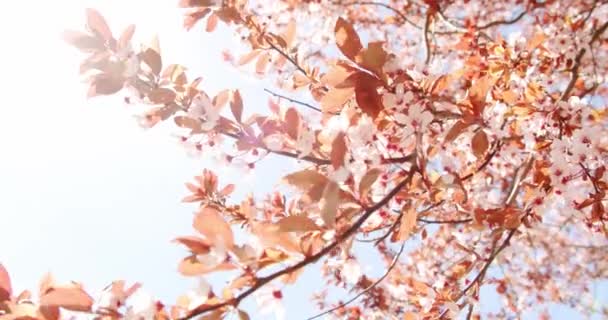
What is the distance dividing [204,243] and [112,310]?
22 centimetres

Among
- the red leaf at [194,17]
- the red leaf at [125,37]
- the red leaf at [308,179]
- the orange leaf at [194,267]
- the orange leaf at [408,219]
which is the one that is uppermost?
the red leaf at [194,17]

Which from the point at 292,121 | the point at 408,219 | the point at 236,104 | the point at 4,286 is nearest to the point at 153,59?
the point at 236,104

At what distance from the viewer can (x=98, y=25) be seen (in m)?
1.15

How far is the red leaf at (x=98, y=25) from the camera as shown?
114cm

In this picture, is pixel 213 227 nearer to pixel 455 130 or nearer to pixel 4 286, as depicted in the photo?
pixel 4 286

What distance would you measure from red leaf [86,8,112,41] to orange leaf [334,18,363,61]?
1.74 feet

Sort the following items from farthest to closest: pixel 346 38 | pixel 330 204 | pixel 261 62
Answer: pixel 261 62
pixel 346 38
pixel 330 204

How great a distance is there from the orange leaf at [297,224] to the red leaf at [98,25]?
63 cm

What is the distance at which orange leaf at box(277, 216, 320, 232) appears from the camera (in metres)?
0.88

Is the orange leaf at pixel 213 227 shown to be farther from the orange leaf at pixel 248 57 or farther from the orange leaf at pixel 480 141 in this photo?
the orange leaf at pixel 248 57

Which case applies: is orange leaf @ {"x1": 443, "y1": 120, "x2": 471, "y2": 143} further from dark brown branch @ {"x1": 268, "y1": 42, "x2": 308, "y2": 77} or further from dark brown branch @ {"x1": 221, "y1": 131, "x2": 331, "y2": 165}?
dark brown branch @ {"x1": 268, "y1": 42, "x2": 308, "y2": 77}

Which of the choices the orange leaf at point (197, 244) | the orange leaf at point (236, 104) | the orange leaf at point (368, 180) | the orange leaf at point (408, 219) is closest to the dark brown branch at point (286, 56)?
the orange leaf at point (236, 104)

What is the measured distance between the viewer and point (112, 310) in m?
0.88

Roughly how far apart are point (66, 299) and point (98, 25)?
2.05 ft
